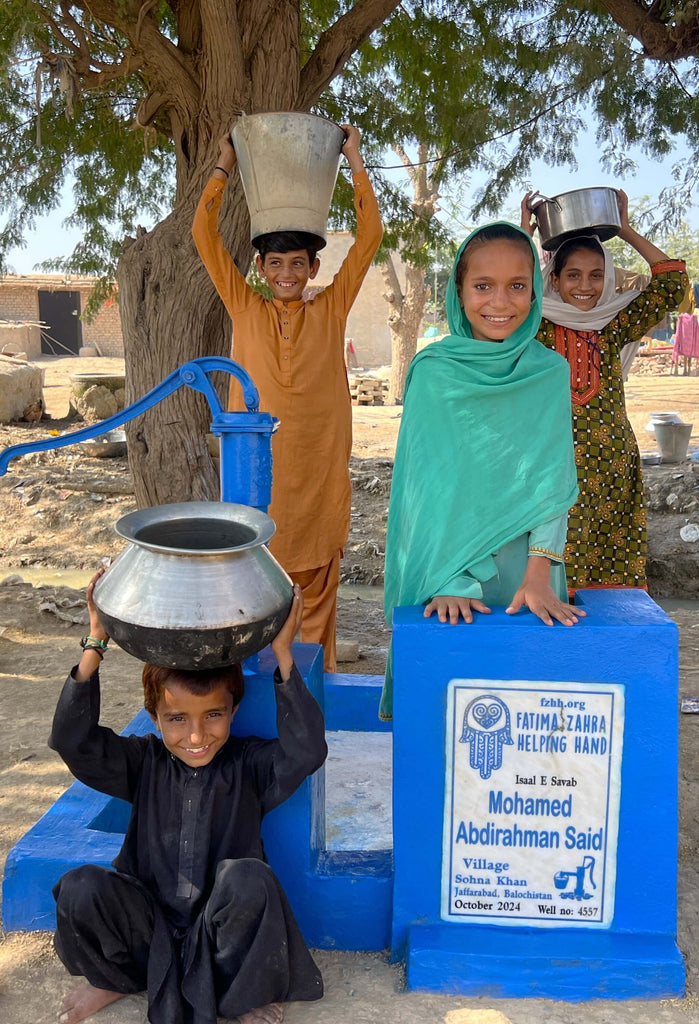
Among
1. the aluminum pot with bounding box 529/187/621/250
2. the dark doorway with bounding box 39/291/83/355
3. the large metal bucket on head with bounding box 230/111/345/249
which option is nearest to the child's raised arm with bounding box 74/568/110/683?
the large metal bucket on head with bounding box 230/111/345/249

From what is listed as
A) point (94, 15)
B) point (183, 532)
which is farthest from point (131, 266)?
point (183, 532)

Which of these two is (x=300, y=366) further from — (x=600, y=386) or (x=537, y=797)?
(x=537, y=797)

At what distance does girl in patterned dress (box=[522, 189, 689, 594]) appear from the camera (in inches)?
127

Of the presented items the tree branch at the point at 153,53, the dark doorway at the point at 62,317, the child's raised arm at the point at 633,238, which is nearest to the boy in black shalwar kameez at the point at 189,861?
the child's raised arm at the point at 633,238

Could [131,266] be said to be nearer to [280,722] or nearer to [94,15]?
[94,15]

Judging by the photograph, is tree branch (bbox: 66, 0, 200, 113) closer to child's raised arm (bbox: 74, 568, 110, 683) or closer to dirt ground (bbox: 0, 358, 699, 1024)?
dirt ground (bbox: 0, 358, 699, 1024)

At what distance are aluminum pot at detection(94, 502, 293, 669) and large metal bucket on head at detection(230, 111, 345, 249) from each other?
64.4 inches

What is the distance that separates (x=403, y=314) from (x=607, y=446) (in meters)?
13.7

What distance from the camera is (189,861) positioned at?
2.12 m

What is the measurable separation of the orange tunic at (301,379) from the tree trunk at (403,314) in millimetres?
12179

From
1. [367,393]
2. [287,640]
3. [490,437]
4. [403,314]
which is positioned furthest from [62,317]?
[287,640]

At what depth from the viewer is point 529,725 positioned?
2174mm

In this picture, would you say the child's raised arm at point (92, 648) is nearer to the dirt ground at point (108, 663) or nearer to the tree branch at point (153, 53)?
the dirt ground at point (108, 663)

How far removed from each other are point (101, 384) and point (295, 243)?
9239 mm
